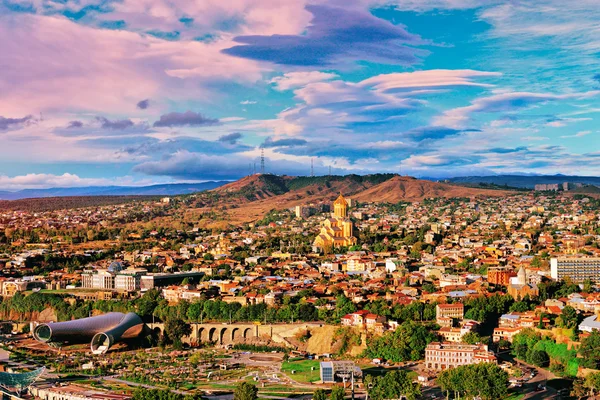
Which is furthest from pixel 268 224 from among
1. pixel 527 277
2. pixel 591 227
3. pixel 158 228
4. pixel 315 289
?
pixel 527 277

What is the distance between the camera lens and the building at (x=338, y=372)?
37.2 metres

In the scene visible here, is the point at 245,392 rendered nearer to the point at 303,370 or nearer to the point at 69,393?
the point at 303,370

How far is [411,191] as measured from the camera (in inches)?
4941

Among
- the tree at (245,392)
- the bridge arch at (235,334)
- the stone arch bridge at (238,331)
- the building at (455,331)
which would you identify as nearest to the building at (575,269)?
the building at (455,331)

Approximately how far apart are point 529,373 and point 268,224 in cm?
6356

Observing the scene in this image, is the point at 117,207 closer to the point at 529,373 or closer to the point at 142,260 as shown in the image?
the point at 142,260

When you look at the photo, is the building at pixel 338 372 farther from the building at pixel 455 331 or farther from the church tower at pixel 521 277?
the church tower at pixel 521 277

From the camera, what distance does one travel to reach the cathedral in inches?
2940

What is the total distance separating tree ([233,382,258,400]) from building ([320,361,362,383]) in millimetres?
4463

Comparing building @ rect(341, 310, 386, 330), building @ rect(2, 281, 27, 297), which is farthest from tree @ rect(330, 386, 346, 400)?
building @ rect(2, 281, 27, 297)

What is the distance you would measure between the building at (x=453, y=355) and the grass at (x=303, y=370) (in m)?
5.11

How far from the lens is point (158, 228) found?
97938mm

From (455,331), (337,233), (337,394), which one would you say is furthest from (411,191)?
(337,394)

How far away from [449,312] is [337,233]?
108ft
